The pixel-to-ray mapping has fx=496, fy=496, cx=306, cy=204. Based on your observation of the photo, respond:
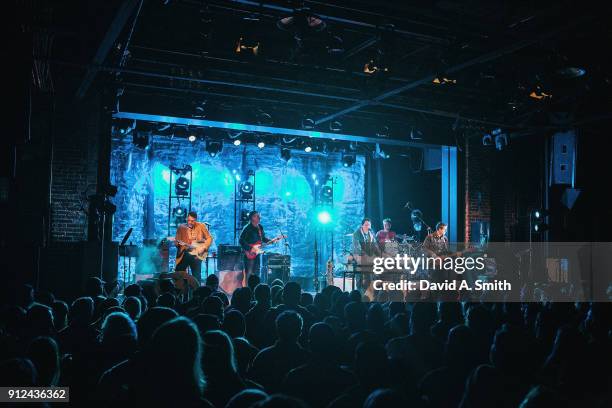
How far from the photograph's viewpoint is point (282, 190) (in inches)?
678

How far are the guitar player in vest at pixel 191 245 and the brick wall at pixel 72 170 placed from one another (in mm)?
2033

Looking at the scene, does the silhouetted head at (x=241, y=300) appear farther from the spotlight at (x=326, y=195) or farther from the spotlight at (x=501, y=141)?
the spotlight at (x=326, y=195)

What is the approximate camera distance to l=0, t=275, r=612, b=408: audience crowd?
214 cm

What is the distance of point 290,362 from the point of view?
3.48m

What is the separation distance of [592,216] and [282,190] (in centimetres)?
943

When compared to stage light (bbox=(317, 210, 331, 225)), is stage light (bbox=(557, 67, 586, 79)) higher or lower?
higher

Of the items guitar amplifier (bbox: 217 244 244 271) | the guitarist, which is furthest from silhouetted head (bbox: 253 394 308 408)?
guitar amplifier (bbox: 217 244 244 271)

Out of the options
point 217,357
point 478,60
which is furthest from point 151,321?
point 478,60

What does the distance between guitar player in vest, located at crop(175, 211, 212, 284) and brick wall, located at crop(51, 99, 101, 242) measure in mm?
2033

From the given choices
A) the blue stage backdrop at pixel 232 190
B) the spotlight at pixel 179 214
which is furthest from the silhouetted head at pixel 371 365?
the spotlight at pixel 179 214

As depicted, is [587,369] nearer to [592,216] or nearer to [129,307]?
[129,307]

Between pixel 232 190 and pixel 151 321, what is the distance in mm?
13004

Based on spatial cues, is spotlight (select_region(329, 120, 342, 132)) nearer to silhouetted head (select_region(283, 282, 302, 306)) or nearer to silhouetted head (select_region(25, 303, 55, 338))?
silhouetted head (select_region(283, 282, 302, 306))


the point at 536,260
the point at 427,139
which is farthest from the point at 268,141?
the point at 536,260
